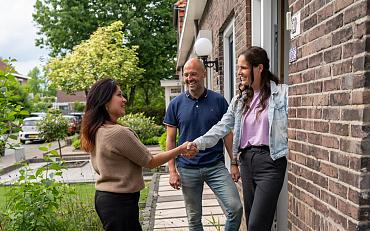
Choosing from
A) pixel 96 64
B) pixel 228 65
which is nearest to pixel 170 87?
pixel 96 64

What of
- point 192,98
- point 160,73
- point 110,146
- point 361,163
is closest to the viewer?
point 361,163

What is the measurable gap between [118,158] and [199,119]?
1.13m

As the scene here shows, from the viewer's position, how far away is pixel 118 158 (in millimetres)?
2695

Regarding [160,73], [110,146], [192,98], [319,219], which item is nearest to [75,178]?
[192,98]

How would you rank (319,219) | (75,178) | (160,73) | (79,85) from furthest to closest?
(160,73), (79,85), (75,178), (319,219)

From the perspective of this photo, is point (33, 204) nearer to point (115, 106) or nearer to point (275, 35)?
point (115, 106)

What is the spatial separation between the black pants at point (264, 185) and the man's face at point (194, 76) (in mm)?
986

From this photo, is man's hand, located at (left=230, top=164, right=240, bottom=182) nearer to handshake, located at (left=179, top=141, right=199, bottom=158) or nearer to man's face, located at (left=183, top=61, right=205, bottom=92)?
handshake, located at (left=179, top=141, right=199, bottom=158)

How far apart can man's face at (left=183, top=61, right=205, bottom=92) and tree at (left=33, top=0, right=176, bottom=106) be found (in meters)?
23.8

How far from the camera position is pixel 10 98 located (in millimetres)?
3783

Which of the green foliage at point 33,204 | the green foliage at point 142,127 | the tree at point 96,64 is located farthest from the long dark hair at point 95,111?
the tree at point 96,64

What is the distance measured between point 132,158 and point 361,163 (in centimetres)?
158

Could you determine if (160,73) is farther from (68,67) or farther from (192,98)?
(192,98)

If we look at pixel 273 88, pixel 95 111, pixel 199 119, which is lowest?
pixel 199 119
